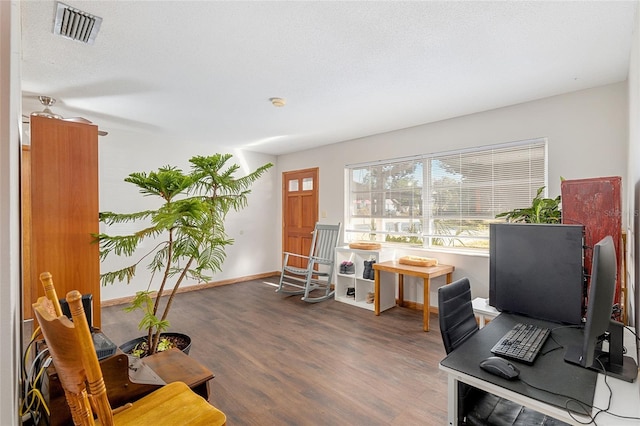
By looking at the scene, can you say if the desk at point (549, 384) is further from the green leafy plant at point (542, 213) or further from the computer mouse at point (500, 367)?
the green leafy plant at point (542, 213)

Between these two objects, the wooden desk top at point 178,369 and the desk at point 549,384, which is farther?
the wooden desk top at point 178,369

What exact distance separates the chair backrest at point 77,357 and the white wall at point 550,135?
3.44 meters

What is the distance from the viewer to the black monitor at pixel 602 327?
102cm

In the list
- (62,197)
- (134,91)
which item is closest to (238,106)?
(134,91)

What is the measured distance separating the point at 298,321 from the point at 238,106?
8.50 feet

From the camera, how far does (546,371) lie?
3.84 feet

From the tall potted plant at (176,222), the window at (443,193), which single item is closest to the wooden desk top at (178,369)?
the tall potted plant at (176,222)

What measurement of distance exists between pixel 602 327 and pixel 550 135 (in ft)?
8.75

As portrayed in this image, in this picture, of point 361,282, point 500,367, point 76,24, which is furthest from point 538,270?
point 76,24

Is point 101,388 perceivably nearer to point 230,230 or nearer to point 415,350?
point 415,350

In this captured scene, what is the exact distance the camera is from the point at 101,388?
0.85 meters

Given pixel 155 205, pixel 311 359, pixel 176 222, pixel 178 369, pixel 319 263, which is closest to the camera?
pixel 178 369

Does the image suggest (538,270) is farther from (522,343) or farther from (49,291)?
(49,291)

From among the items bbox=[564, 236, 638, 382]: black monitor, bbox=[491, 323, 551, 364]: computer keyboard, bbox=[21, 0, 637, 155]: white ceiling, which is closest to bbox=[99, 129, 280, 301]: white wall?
bbox=[21, 0, 637, 155]: white ceiling
